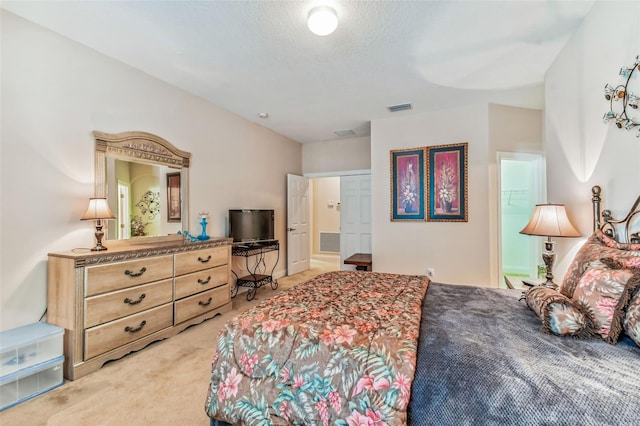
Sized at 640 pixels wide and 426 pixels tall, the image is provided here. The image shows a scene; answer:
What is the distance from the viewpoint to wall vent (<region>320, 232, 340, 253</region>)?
24.5ft

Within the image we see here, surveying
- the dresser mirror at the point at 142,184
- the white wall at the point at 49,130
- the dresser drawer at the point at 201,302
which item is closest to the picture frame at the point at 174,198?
the dresser mirror at the point at 142,184

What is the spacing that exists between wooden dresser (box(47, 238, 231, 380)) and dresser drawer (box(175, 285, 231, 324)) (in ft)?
0.03

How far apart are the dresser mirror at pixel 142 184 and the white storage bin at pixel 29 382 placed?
43.9 inches

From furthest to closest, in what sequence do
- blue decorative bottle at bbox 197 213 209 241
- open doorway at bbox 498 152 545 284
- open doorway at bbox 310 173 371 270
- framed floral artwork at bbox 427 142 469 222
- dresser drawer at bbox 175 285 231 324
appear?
open doorway at bbox 310 173 371 270
open doorway at bbox 498 152 545 284
framed floral artwork at bbox 427 142 469 222
blue decorative bottle at bbox 197 213 209 241
dresser drawer at bbox 175 285 231 324

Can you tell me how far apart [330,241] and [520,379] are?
21.5 feet

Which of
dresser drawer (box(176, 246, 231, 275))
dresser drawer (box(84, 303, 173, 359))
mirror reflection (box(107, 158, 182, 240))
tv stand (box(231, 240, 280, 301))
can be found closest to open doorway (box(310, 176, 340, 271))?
tv stand (box(231, 240, 280, 301))

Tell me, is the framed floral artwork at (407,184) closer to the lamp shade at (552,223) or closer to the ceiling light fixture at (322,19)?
the lamp shade at (552,223)

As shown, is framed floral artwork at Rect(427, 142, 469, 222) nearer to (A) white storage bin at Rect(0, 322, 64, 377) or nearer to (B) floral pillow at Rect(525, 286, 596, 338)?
(B) floral pillow at Rect(525, 286, 596, 338)

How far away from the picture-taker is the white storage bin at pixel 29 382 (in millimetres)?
1857

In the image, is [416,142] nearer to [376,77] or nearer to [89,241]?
[376,77]

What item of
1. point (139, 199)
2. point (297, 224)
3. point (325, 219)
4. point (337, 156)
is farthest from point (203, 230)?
point (325, 219)

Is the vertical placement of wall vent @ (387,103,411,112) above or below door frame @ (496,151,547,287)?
above

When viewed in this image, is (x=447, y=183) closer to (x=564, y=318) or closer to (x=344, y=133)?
(x=344, y=133)

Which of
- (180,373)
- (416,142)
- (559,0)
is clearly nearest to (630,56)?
(559,0)
